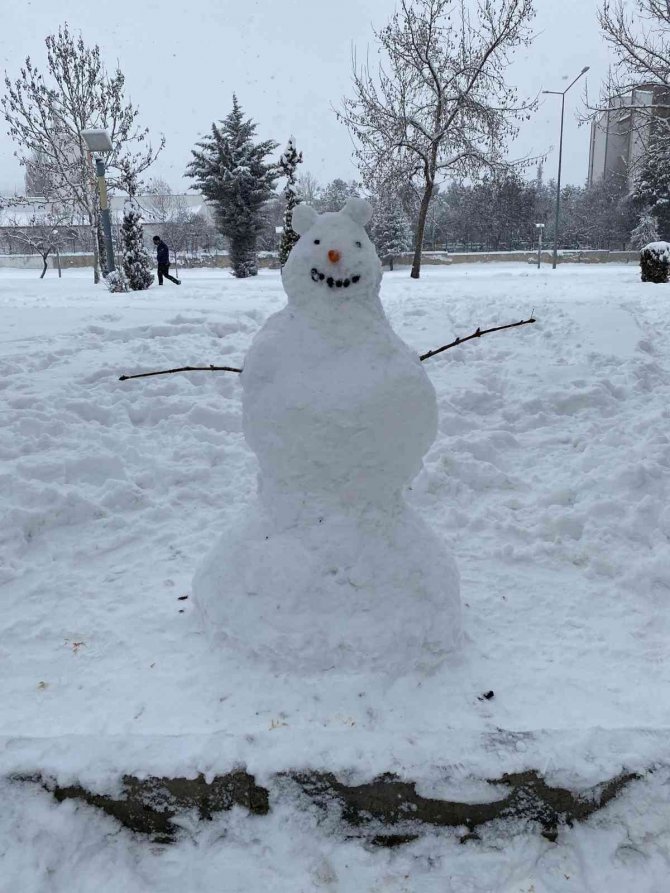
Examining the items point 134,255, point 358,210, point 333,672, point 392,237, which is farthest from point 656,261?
point 392,237

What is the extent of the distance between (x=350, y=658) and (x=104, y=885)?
3.86 ft

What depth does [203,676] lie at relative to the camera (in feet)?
8.79

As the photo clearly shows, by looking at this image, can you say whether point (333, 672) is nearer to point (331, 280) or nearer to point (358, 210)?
point (331, 280)

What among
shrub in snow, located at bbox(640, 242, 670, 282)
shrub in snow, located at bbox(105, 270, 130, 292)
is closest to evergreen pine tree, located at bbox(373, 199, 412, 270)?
shrub in snow, located at bbox(640, 242, 670, 282)

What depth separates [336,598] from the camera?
2.66m

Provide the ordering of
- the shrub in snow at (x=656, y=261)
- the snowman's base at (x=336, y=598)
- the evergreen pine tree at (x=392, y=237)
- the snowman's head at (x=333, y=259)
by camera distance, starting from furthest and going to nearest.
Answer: the evergreen pine tree at (x=392, y=237) < the shrub in snow at (x=656, y=261) < the snowman's base at (x=336, y=598) < the snowman's head at (x=333, y=259)

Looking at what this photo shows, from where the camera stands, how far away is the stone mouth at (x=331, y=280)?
8.37 feet

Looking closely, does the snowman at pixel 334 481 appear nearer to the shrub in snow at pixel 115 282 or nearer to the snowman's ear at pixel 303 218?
the snowman's ear at pixel 303 218

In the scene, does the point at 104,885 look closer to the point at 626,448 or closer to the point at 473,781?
the point at 473,781

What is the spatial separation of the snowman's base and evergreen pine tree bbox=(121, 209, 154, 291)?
1693 centimetres

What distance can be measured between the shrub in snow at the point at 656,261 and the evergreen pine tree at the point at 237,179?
17.0 m

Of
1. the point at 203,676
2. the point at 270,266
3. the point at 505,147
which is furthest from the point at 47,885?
the point at 270,266

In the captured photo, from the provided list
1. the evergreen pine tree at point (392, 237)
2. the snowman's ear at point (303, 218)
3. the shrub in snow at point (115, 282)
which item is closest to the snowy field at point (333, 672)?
the snowman's ear at point (303, 218)

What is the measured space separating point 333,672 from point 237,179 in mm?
27568
